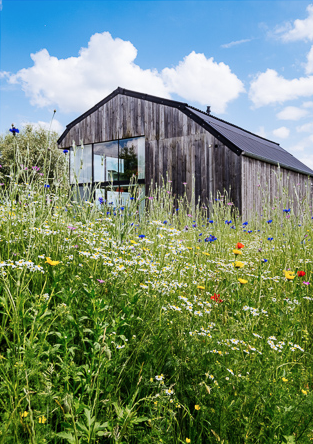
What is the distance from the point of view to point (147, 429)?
70.6 inches

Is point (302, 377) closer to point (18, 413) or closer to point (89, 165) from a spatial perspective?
point (18, 413)

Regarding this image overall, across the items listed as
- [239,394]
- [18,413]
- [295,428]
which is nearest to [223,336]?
[239,394]

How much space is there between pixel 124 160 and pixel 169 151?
9.24 ft

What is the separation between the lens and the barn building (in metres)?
13.9

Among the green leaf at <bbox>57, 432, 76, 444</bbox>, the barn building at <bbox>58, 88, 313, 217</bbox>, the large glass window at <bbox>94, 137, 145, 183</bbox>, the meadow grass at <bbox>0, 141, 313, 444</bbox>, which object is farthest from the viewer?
the large glass window at <bbox>94, 137, 145, 183</bbox>

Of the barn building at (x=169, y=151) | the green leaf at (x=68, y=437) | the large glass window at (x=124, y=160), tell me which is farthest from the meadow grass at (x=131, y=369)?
the large glass window at (x=124, y=160)

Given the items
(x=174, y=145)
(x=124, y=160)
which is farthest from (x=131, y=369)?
(x=124, y=160)

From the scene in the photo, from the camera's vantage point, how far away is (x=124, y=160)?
17.4 m

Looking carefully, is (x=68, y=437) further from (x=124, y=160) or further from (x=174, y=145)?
(x=124, y=160)

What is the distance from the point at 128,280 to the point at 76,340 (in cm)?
62

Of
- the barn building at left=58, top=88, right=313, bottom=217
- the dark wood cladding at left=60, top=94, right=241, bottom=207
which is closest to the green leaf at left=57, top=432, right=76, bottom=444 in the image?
the barn building at left=58, top=88, right=313, bottom=217

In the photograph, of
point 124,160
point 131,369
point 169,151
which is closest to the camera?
point 131,369

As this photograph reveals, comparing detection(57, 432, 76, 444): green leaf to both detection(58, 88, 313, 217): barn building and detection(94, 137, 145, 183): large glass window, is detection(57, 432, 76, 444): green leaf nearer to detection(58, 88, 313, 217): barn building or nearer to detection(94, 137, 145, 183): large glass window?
detection(58, 88, 313, 217): barn building

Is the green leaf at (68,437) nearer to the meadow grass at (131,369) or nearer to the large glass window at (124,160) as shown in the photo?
the meadow grass at (131,369)
